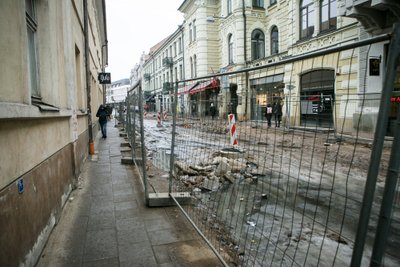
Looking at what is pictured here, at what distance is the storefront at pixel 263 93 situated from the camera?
2529 mm

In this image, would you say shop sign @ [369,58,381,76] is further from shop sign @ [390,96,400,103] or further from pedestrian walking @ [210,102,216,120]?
pedestrian walking @ [210,102,216,120]

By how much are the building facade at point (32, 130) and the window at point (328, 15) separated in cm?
1388

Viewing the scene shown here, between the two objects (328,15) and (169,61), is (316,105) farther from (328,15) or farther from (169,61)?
Answer: (169,61)

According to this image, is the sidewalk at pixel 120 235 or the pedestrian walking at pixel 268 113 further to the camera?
the sidewalk at pixel 120 235

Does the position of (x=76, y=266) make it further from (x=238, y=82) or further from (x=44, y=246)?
(x=238, y=82)

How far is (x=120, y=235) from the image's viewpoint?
3836mm

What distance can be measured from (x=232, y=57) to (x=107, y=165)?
20.8 metres

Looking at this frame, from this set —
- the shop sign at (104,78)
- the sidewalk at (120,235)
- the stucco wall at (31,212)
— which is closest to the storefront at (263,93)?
the sidewalk at (120,235)

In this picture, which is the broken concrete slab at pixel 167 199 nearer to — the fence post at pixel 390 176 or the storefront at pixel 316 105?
the storefront at pixel 316 105

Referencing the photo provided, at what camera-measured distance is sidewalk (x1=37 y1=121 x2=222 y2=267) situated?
10.6 feet

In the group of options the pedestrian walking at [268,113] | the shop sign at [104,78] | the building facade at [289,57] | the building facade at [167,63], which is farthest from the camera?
the building facade at [167,63]

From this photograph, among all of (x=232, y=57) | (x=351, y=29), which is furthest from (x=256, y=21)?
(x=351, y=29)

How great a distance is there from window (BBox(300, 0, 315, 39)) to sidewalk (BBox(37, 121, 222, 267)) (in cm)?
1526

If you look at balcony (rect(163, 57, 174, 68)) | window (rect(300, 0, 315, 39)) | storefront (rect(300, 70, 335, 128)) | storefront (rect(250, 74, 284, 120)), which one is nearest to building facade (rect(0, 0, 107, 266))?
storefront (rect(250, 74, 284, 120))
